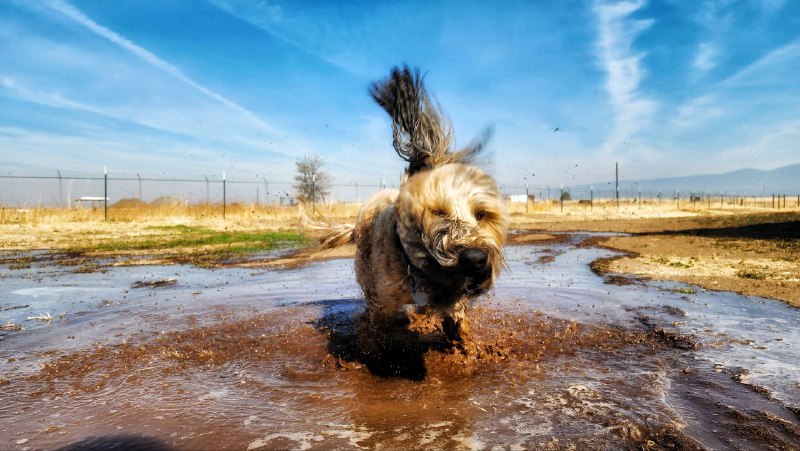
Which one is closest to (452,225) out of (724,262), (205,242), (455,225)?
(455,225)

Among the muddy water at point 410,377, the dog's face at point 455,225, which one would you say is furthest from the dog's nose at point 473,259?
the muddy water at point 410,377

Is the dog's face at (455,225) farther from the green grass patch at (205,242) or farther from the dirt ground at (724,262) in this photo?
the green grass patch at (205,242)

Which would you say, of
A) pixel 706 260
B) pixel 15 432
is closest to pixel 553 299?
pixel 706 260

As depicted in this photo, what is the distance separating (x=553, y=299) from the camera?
24.5ft

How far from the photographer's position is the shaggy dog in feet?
10.9

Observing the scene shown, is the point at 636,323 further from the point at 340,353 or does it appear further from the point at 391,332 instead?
the point at 340,353

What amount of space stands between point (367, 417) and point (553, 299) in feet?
15.4

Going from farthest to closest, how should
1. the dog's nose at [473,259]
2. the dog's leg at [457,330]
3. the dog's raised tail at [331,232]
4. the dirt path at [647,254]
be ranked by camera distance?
the dirt path at [647,254], the dog's raised tail at [331,232], the dog's leg at [457,330], the dog's nose at [473,259]

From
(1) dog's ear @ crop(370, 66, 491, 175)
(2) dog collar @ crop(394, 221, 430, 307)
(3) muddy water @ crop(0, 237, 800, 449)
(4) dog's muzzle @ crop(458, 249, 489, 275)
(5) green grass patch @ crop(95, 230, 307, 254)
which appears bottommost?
(3) muddy water @ crop(0, 237, 800, 449)

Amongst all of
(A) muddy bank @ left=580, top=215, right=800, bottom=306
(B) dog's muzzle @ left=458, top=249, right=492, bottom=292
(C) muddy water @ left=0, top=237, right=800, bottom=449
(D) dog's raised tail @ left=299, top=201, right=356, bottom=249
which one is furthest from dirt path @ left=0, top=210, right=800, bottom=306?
(B) dog's muzzle @ left=458, top=249, right=492, bottom=292

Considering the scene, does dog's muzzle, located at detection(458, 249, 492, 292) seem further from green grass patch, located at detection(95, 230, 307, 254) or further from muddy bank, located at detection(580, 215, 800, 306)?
green grass patch, located at detection(95, 230, 307, 254)

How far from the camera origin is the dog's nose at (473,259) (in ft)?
10.4

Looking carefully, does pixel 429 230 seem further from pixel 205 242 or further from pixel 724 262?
pixel 205 242

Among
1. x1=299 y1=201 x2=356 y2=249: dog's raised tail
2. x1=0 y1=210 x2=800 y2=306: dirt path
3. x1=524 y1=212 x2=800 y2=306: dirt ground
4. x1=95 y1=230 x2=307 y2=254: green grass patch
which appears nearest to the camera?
x1=299 y1=201 x2=356 y2=249: dog's raised tail
